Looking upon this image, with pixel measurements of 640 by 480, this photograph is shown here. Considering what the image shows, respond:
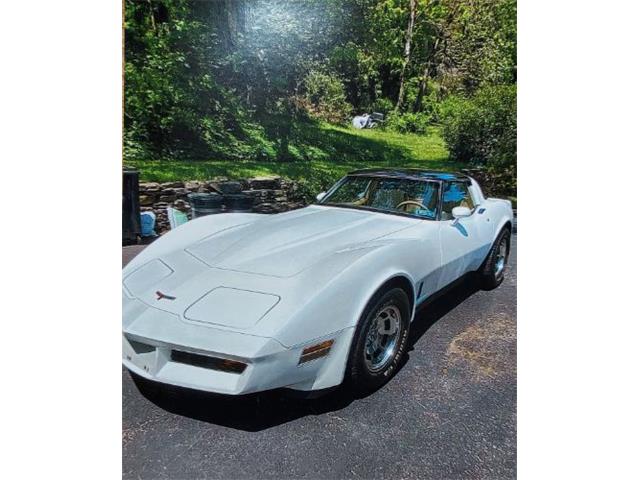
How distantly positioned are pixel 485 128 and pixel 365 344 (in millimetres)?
1528

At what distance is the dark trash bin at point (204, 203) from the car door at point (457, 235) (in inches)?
54.6

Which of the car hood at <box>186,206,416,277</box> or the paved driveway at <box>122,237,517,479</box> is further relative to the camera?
the car hood at <box>186,206,416,277</box>

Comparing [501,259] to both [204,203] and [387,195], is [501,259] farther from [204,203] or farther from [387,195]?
[204,203]

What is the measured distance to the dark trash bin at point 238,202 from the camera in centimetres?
254

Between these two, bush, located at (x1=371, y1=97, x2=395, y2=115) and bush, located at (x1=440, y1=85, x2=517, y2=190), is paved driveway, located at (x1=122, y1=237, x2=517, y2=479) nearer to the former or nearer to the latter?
bush, located at (x1=440, y1=85, x2=517, y2=190)

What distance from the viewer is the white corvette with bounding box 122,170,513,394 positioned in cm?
168

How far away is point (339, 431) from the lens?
71.1 inches

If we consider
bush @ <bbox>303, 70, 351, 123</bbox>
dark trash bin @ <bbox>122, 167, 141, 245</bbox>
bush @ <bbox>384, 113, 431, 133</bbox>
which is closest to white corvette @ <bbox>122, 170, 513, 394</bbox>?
dark trash bin @ <bbox>122, 167, 141, 245</bbox>

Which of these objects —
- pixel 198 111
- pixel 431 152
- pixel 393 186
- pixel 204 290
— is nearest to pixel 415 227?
pixel 393 186

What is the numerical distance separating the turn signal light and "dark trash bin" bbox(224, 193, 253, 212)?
1.12 meters

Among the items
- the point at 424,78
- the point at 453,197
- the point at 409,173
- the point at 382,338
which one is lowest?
the point at 382,338

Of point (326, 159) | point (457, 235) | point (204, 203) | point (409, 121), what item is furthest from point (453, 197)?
point (204, 203)

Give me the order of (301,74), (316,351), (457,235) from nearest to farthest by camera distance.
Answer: (316,351) → (301,74) → (457,235)

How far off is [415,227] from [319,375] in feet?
3.57
